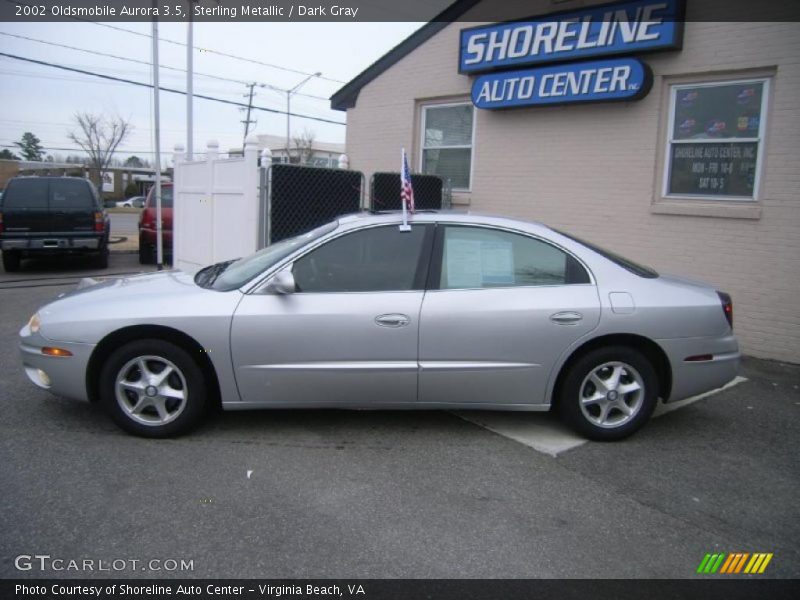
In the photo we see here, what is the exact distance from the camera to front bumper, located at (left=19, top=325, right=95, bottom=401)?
414 centimetres

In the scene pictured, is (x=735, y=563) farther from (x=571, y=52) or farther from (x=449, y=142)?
(x=449, y=142)

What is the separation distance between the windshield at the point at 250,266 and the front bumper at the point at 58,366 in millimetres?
907

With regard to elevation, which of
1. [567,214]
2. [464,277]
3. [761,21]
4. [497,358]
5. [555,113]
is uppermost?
[761,21]

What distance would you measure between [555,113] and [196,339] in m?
5.90

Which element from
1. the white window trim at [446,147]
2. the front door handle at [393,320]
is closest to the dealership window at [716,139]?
the white window trim at [446,147]

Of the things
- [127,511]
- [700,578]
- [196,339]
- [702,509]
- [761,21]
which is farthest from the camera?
[761,21]

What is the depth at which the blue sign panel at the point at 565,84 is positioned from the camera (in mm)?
7316

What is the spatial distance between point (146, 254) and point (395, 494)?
1157 cm

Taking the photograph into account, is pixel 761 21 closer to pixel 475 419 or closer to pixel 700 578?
pixel 475 419

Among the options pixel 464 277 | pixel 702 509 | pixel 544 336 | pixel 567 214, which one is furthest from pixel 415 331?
pixel 567 214

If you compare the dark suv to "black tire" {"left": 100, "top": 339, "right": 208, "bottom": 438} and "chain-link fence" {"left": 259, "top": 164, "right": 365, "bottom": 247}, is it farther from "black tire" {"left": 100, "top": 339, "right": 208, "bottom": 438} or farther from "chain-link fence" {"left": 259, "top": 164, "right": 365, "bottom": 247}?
"black tire" {"left": 100, "top": 339, "right": 208, "bottom": 438}

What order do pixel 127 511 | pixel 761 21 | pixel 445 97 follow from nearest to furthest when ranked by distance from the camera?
pixel 127 511
pixel 761 21
pixel 445 97

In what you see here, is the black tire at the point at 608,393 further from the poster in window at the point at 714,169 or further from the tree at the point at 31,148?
the tree at the point at 31,148

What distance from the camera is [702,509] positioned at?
142 inches
